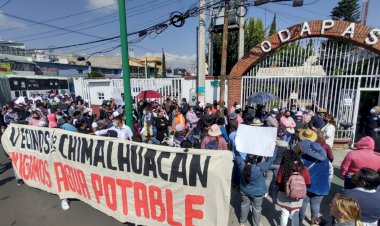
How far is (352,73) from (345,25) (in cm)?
175

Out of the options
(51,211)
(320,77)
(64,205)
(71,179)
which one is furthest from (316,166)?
(320,77)

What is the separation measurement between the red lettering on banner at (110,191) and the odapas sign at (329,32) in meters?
8.02

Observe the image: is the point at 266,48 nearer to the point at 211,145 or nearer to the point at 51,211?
the point at 211,145

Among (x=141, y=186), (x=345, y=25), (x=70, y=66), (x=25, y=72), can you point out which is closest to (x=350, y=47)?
(x=345, y=25)

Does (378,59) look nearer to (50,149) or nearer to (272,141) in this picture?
(272,141)

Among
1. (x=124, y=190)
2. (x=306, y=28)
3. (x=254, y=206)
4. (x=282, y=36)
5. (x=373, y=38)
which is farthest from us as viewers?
(x=282, y=36)

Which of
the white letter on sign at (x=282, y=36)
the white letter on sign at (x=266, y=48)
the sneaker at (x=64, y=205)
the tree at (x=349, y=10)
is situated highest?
the tree at (x=349, y=10)

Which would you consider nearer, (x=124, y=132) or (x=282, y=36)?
(x=124, y=132)

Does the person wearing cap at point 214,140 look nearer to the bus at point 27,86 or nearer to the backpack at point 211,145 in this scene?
the backpack at point 211,145

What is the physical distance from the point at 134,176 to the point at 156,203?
0.53 metres

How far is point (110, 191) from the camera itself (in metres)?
3.75

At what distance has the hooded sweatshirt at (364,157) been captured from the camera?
3203 mm

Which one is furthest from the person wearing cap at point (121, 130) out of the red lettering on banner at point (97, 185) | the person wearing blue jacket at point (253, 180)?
the person wearing blue jacket at point (253, 180)

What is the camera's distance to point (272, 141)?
3.07 metres
